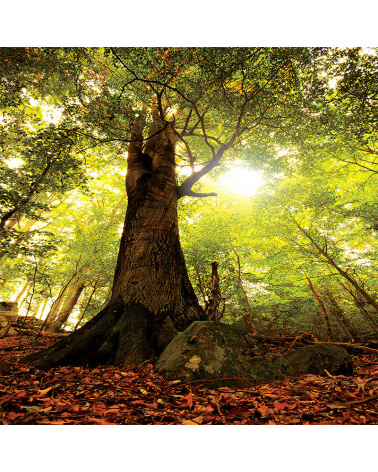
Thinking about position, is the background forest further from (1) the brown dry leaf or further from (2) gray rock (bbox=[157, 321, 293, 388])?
(1) the brown dry leaf

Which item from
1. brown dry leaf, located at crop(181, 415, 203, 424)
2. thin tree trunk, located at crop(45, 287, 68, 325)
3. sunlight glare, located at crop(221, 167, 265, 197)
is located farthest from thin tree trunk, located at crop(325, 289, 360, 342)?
thin tree trunk, located at crop(45, 287, 68, 325)

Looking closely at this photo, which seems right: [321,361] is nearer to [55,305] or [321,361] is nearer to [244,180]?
[55,305]

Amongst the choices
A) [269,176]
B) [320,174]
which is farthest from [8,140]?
[320,174]

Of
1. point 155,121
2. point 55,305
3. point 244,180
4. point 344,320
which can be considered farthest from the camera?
point 244,180

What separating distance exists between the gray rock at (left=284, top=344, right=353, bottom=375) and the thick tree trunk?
5.63 feet

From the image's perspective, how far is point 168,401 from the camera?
176 centimetres

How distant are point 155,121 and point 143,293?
3854mm

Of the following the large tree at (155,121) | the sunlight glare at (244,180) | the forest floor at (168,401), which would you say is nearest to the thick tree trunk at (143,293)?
the large tree at (155,121)

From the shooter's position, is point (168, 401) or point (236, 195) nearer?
point (168, 401)

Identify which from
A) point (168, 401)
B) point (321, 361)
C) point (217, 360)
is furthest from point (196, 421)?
point (321, 361)

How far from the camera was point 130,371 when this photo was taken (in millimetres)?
2607

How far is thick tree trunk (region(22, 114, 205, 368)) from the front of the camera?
3.07 meters

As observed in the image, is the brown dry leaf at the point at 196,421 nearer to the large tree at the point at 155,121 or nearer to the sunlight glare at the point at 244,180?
the large tree at the point at 155,121
